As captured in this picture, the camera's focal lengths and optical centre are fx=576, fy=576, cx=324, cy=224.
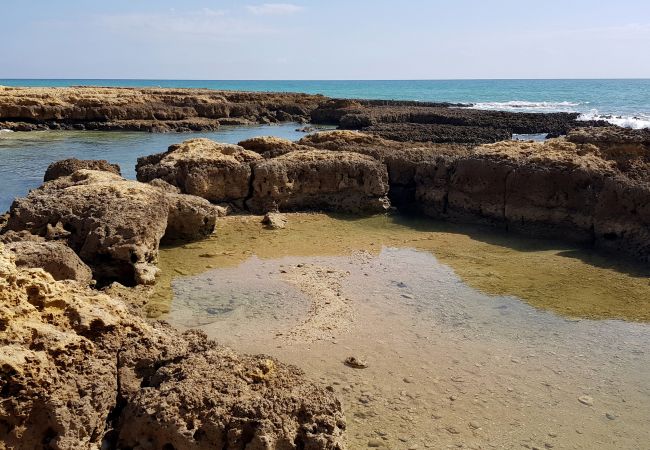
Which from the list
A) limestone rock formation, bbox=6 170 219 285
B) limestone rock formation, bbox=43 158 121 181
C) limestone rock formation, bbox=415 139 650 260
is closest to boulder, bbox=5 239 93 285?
limestone rock formation, bbox=6 170 219 285

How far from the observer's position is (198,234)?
10.5 m

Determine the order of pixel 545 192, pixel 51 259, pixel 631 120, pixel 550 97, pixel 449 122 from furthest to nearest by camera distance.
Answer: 1. pixel 550 97
2. pixel 631 120
3. pixel 449 122
4. pixel 545 192
5. pixel 51 259

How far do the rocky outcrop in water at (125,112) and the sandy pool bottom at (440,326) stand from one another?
89.7 ft

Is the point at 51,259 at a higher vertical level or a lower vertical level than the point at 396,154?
lower

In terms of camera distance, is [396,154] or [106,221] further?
[396,154]

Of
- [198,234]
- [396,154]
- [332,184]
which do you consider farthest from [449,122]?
[198,234]

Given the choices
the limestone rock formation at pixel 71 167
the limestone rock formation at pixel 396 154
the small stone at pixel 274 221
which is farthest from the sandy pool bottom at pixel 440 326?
the limestone rock formation at pixel 71 167

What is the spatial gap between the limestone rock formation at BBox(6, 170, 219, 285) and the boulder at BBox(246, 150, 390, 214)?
409 centimetres

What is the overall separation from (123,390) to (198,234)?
21.8 feet

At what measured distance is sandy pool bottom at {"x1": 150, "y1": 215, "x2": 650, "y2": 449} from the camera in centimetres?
514

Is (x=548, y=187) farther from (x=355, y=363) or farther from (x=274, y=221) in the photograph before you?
(x=355, y=363)

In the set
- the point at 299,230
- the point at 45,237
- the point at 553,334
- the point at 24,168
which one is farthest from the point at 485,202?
the point at 24,168

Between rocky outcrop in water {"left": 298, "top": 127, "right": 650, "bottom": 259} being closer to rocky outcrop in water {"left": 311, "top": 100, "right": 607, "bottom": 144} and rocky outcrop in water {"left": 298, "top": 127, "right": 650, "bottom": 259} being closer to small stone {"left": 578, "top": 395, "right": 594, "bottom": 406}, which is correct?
small stone {"left": 578, "top": 395, "right": 594, "bottom": 406}

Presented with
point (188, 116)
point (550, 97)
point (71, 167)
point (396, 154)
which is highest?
point (550, 97)
